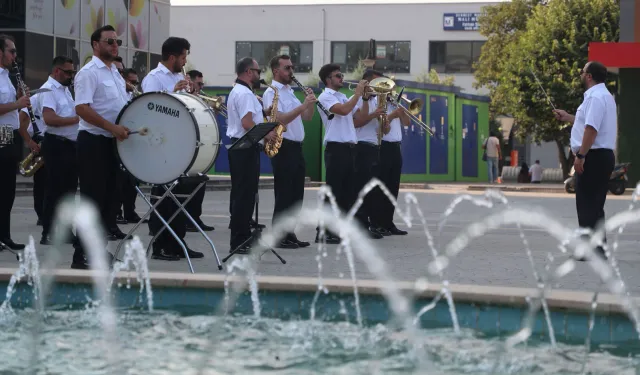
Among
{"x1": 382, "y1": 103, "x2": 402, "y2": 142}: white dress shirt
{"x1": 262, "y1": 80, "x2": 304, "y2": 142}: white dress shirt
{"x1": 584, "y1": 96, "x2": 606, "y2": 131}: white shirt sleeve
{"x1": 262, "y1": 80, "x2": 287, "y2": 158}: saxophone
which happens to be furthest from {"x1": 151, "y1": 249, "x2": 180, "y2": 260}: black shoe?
{"x1": 382, "y1": 103, "x2": 402, "y2": 142}: white dress shirt

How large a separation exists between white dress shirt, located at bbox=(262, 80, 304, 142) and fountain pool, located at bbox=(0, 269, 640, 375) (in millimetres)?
3897

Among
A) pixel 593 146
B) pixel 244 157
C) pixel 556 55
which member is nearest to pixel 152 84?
pixel 244 157

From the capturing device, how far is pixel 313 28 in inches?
2405

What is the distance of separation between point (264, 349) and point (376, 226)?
709cm

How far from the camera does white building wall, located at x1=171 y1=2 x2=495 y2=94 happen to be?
2388 inches

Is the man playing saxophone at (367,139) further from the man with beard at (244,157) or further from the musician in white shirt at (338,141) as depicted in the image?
the man with beard at (244,157)

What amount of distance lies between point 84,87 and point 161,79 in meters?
1.67

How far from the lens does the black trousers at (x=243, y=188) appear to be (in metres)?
9.78

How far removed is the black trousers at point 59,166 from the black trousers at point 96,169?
1952 millimetres

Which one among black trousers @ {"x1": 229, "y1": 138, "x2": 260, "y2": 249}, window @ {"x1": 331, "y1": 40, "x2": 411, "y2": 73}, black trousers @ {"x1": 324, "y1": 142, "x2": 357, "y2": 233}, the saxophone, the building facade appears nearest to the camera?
black trousers @ {"x1": 229, "y1": 138, "x2": 260, "y2": 249}

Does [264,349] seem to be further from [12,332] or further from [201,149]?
[201,149]

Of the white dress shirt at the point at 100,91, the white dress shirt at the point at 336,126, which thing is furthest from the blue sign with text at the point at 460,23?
the white dress shirt at the point at 100,91

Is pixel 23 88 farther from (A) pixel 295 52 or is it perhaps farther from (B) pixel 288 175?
(A) pixel 295 52

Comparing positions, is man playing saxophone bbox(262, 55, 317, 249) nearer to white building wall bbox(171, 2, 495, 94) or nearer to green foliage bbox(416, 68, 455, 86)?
green foliage bbox(416, 68, 455, 86)
